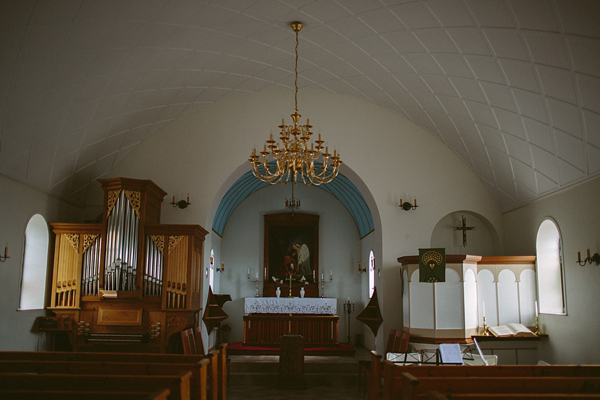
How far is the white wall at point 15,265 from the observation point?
26.2ft

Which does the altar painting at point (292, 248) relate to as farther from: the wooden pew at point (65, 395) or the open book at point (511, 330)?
the wooden pew at point (65, 395)

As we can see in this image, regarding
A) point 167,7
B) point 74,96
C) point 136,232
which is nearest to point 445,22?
point 167,7

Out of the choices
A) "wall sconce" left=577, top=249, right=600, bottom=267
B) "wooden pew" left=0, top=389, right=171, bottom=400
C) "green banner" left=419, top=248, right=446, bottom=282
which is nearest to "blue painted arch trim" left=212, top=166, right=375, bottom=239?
"green banner" left=419, top=248, right=446, bottom=282

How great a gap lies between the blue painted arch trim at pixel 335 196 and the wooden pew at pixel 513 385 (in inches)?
350

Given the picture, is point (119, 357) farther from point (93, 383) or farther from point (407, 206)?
point (407, 206)

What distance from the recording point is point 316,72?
33.4 feet

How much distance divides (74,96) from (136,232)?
8.19 feet

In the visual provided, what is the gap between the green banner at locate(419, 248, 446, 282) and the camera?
9203 mm

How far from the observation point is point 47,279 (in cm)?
937

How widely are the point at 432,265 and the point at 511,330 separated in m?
1.85

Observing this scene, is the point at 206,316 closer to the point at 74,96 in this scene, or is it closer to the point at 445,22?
the point at 74,96

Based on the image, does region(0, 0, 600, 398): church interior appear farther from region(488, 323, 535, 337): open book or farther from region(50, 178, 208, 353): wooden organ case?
region(488, 323, 535, 337): open book

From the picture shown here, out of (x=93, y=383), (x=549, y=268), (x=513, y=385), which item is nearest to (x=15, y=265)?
(x=93, y=383)

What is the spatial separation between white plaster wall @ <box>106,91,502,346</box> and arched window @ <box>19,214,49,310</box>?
1958mm
